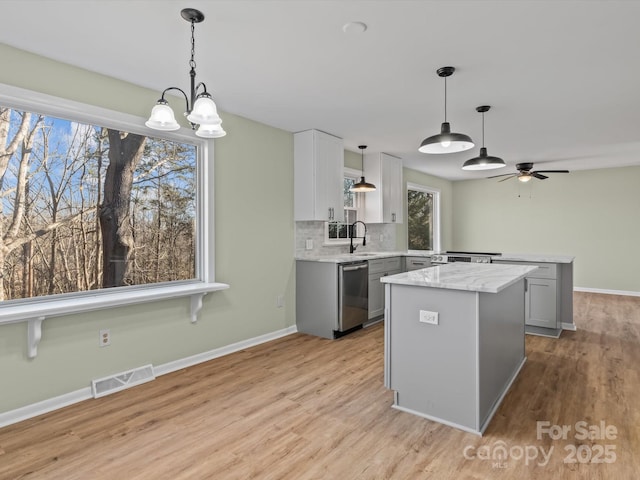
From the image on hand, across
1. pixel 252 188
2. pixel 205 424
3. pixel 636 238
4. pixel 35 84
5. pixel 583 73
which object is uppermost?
pixel 583 73

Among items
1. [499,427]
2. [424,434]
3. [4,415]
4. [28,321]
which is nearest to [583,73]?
[499,427]

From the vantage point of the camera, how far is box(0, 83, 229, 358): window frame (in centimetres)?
247

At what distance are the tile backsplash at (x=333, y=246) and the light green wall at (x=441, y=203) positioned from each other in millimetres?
482

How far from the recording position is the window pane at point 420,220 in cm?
745

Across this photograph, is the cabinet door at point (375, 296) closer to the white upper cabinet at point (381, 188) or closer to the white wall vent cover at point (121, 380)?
the white upper cabinet at point (381, 188)

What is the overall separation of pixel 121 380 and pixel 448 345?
8.18ft

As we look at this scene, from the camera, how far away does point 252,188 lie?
4031mm

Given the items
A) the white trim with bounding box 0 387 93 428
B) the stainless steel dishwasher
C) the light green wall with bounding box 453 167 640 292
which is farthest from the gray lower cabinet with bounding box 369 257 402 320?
the light green wall with bounding box 453 167 640 292

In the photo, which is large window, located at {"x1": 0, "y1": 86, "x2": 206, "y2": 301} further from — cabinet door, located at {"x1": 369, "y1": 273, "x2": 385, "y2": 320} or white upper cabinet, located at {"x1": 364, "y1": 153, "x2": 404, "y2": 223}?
white upper cabinet, located at {"x1": 364, "y1": 153, "x2": 404, "y2": 223}

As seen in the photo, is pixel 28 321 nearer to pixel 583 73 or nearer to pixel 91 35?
pixel 91 35

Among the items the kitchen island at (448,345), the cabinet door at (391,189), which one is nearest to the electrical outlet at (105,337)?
the kitchen island at (448,345)

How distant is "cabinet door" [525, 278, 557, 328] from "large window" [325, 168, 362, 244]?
2.48m

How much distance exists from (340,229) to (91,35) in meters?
3.82

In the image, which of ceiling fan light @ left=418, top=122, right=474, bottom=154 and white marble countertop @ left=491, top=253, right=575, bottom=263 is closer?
ceiling fan light @ left=418, top=122, right=474, bottom=154
